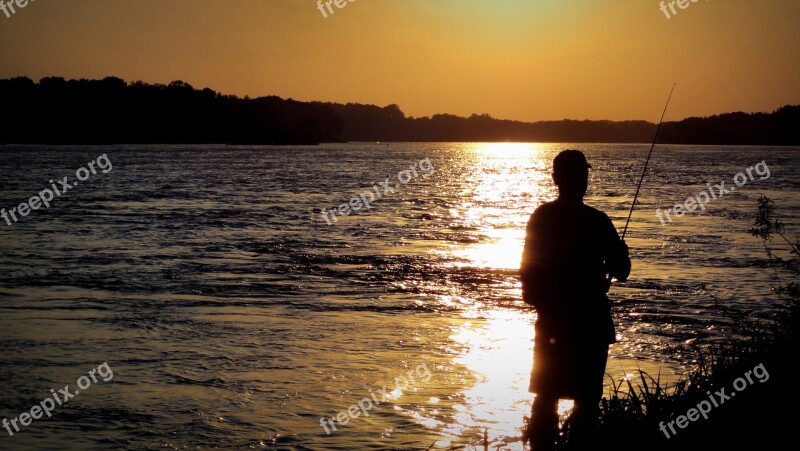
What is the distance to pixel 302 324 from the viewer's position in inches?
447

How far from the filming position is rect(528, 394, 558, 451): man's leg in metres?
4.91

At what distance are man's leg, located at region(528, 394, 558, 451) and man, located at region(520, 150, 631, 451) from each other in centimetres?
5

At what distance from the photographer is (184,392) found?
26.7ft

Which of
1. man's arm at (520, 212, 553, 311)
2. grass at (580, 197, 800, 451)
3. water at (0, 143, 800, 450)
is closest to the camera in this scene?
man's arm at (520, 212, 553, 311)

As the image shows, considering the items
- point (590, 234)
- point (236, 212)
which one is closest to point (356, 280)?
point (590, 234)

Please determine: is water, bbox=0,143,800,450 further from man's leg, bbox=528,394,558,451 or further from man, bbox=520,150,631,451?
man, bbox=520,150,631,451

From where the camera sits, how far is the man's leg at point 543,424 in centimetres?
491

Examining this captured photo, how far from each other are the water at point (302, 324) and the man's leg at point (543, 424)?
5.54 feet

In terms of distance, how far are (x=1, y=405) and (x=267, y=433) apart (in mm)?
2826

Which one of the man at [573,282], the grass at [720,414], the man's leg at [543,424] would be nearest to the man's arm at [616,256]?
the man at [573,282]

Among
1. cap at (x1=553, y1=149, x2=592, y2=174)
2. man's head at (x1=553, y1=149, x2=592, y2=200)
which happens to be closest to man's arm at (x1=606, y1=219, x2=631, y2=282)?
man's head at (x1=553, y1=149, x2=592, y2=200)

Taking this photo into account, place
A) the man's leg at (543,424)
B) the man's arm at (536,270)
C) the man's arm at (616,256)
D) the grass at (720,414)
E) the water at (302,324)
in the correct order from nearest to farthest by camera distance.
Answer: the man's arm at (616,256)
the man's arm at (536,270)
the man's leg at (543,424)
the grass at (720,414)
the water at (302,324)

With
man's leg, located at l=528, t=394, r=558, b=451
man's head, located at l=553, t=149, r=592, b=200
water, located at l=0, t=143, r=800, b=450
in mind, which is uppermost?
man's head, located at l=553, t=149, r=592, b=200

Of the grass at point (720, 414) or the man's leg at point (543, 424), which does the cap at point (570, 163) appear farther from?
the grass at point (720, 414)
